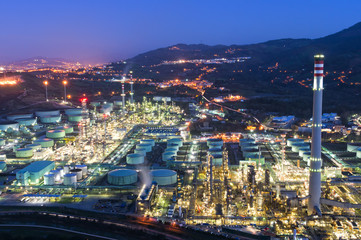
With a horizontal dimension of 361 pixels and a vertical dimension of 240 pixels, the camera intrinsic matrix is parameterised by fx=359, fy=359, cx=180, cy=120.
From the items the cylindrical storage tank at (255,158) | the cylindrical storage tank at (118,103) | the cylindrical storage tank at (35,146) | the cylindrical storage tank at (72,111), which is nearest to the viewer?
the cylindrical storage tank at (255,158)

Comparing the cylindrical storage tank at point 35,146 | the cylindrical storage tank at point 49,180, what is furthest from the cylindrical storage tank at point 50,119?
the cylindrical storage tank at point 49,180

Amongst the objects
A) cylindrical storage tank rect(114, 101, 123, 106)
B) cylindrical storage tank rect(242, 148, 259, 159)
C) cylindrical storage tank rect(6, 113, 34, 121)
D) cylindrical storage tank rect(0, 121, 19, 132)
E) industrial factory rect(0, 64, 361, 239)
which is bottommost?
industrial factory rect(0, 64, 361, 239)

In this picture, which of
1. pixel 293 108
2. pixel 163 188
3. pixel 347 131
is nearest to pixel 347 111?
pixel 293 108

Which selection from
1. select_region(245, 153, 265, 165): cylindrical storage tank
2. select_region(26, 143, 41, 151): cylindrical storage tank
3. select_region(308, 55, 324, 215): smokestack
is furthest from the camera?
select_region(26, 143, 41, 151): cylindrical storage tank

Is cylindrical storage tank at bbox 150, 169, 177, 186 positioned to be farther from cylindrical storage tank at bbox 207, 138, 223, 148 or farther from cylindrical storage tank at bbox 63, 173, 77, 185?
cylindrical storage tank at bbox 207, 138, 223, 148

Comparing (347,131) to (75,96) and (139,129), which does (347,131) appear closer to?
(139,129)

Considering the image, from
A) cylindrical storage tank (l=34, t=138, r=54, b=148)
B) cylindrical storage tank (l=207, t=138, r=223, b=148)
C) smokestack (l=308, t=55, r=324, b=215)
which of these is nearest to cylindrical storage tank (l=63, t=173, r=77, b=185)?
cylindrical storage tank (l=34, t=138, r=54, b=148)

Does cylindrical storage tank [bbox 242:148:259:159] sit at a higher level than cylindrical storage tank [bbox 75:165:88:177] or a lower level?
higher

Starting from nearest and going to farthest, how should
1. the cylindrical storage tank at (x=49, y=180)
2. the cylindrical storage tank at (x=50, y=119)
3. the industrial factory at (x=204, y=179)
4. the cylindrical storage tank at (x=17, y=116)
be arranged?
the industrial factory at (x=204, y=179)
the cylindrical storage tank at (x=49, y=180)
the cylindrical storage tank at (x=50, y=119)
the cylindrical storage tank at (x=17, y=116)

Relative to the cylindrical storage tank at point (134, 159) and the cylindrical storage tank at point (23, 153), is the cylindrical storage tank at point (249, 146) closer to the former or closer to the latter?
the cylindrical storage tank at point (134, 159)
